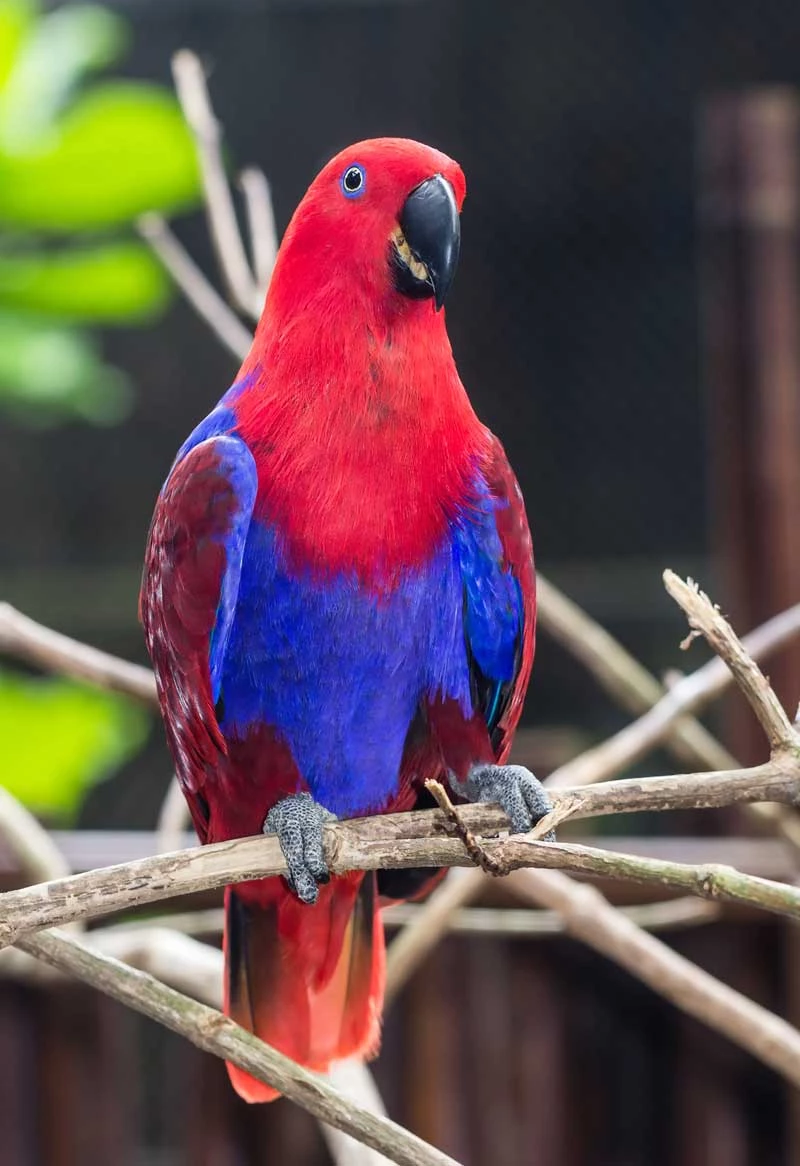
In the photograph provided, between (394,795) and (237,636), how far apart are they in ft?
0.45

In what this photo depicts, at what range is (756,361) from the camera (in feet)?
4.20

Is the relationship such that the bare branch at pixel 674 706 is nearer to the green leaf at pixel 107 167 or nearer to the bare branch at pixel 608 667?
the bare branch at pixel 608 667

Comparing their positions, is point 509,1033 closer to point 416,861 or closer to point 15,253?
point 416,861

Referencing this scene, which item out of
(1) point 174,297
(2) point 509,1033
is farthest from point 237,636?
(1) point 174,297

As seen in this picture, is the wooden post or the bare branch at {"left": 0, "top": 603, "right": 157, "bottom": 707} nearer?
the bare branch at {"left": 0, "top": 603, "right": 157, "bottom": 707}

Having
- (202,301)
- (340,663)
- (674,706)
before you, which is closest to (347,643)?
(340,663)

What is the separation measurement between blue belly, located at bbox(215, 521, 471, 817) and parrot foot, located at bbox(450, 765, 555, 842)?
4 centimetres

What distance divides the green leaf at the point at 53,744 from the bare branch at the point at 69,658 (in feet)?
1.76

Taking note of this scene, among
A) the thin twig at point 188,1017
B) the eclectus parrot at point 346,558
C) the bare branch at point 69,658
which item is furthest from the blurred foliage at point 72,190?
the thin twig at point 188,1017

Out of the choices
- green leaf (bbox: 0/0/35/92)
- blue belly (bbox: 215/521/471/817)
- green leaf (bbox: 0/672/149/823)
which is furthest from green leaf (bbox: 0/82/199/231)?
blue belly (bbox: 215/521/471/817)

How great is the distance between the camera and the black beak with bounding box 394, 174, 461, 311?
0.60 metres

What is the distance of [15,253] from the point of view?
2.10m

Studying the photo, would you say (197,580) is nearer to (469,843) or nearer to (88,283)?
(469,843)

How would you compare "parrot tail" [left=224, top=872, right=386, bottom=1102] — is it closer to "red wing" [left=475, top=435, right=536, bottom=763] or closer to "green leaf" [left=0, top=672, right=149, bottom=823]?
"red wing" [left=475, top=435, right=536, bottom=763]
